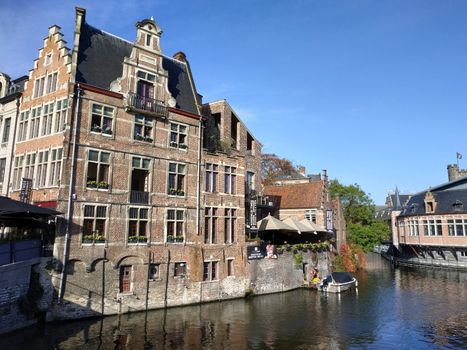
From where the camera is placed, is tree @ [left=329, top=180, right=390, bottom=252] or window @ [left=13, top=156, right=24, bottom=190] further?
tree @ [left=329, top=180, right=390, bottom=252]

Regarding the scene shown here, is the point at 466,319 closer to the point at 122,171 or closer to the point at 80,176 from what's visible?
the point at 122,171

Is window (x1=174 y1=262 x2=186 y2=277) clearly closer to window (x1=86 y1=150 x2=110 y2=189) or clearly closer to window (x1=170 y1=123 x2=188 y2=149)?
window (x1=86 y1=150 x2=110 y2=189)

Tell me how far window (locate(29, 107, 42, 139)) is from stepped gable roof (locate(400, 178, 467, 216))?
47.5m

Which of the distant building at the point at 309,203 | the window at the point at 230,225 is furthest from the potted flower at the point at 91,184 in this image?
the distant building at the point at 309,203

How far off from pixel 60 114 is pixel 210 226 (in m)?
12.3

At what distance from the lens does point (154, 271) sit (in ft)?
77.0

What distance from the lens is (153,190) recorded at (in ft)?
78.6

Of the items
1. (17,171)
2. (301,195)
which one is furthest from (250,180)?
(17,171)

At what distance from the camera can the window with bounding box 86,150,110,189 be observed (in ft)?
71.0

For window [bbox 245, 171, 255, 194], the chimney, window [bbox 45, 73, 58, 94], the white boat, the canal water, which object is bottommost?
the canal water

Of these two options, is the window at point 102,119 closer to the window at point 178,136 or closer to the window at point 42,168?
the window at point 42,168

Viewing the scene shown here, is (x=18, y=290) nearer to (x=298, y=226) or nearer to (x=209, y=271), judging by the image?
→ (x=209, y=271)

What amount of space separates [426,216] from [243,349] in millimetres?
43607

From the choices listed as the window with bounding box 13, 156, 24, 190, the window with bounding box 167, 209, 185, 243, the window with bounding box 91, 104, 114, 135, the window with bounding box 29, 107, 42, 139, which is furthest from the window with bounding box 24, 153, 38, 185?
the window with bounding box 167, 209, 185, 243
